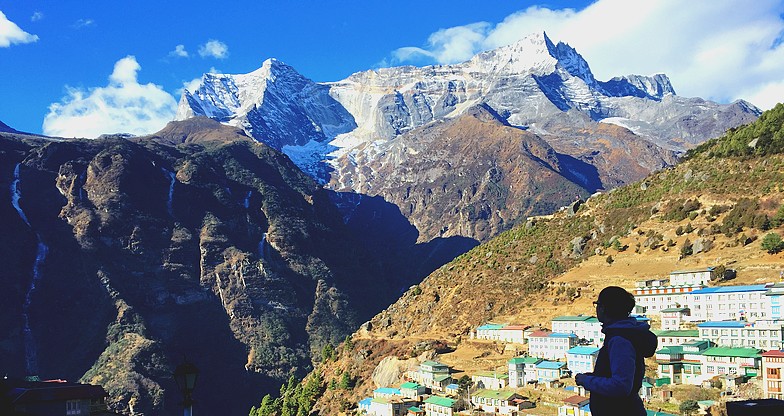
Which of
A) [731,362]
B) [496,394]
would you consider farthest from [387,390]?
[731,362]

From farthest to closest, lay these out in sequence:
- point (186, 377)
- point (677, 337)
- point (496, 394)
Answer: point (677, 337) < point (496, 394) < point (186, 377)

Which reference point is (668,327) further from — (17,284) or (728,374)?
(17,284)

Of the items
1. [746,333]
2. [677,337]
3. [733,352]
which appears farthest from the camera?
[677,337]

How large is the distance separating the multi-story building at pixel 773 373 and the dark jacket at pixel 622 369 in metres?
39.0

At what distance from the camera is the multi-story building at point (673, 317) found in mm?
57000

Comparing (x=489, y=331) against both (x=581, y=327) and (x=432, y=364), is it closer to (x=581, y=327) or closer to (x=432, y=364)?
(x=432, y=364)

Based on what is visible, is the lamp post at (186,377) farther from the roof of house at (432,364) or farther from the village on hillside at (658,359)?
the roof of house at (432,364)

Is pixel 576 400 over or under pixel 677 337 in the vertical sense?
under

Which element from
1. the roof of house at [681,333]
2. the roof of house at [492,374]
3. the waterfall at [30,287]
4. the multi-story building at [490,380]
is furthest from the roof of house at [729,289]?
the waterfall at [30,287]

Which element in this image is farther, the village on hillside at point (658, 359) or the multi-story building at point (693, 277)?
the multi-story building at point (693, 277)

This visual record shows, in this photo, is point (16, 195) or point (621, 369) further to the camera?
point (16, 195)

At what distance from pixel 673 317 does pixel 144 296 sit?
135 metres

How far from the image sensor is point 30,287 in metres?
166

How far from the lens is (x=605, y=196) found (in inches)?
3669
